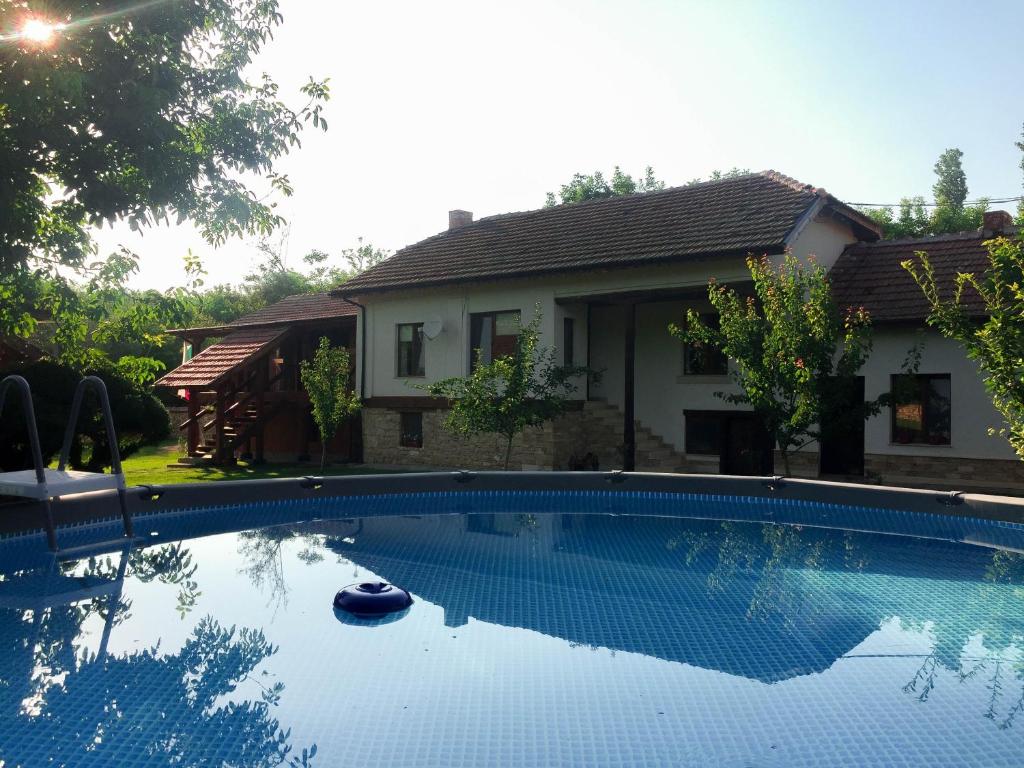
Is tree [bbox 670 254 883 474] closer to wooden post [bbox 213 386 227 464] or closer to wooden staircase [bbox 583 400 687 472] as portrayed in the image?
wooden staircase [bbox 583 400 687 472]

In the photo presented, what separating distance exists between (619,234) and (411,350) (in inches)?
251

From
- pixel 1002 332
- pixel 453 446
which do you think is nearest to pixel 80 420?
pixel 453 446

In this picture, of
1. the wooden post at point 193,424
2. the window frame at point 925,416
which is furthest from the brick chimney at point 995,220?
the wooden post at point 193,424

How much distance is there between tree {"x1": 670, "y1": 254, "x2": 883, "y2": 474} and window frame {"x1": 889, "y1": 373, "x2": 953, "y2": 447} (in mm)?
2098

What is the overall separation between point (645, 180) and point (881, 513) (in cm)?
4544

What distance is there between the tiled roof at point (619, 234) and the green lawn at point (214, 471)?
4.98 m

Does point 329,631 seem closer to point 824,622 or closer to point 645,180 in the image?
point 824,622

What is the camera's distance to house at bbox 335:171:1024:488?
51.1ft

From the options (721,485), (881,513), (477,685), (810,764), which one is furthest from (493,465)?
(810,764)

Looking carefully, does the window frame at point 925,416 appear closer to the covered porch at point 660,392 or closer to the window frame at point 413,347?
the covered porch at point 660,392

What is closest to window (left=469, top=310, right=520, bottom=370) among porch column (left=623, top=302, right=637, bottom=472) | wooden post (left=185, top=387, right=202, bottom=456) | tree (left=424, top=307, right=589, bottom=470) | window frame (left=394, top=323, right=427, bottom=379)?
window frame (left=394, top=323, right=427, bottom=379)

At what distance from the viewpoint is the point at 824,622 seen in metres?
6.92

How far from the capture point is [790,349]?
1309cm

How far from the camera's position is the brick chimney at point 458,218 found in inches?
971
